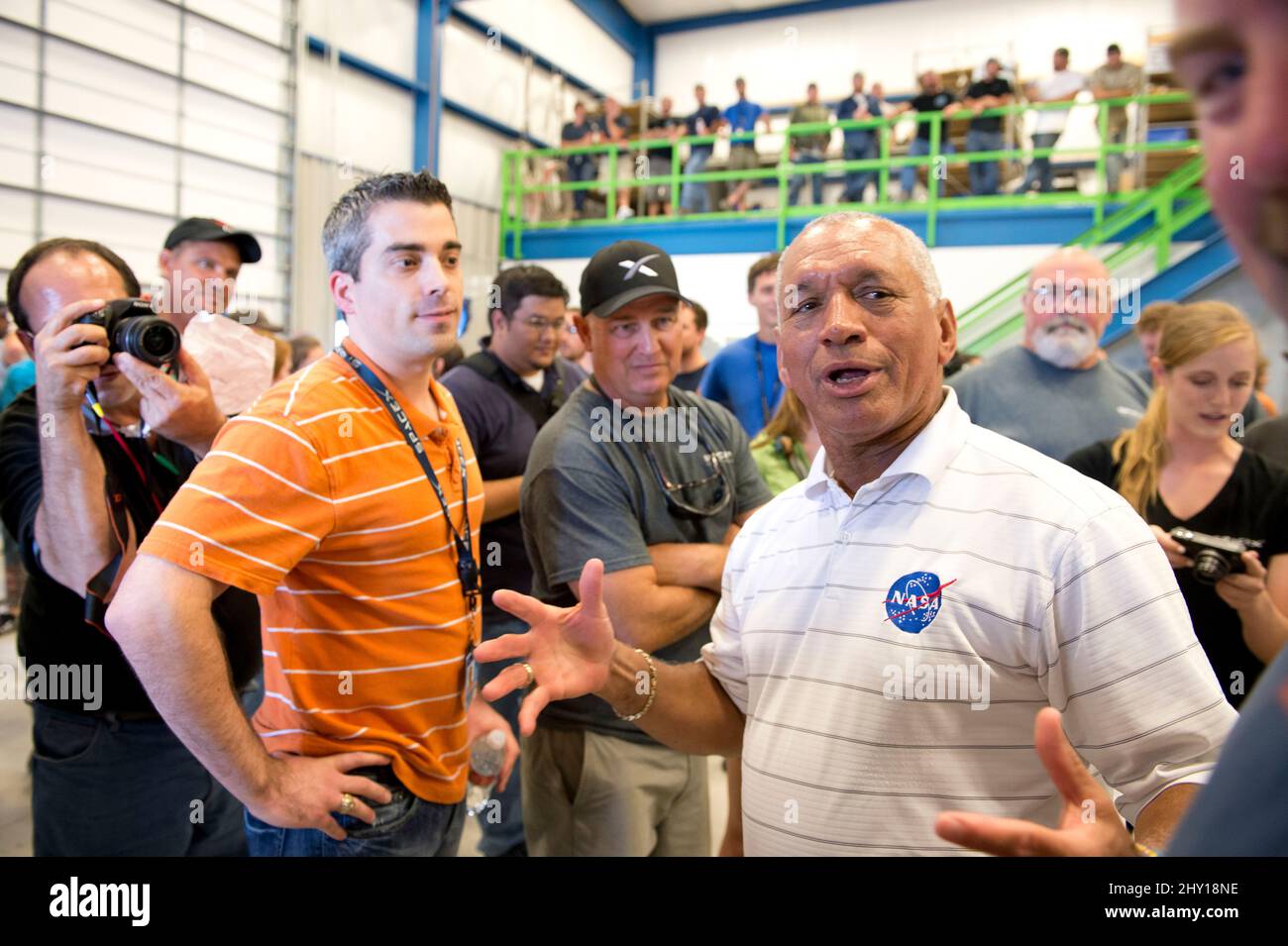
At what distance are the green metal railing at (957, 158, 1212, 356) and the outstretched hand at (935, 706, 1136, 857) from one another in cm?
240

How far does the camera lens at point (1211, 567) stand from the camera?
869 mm

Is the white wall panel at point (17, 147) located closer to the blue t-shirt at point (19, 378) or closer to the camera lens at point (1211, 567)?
the blue t-shirt at point (19, 378)

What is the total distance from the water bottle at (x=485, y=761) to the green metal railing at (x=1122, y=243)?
224cm

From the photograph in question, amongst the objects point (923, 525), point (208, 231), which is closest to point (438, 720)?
point (923, 525)

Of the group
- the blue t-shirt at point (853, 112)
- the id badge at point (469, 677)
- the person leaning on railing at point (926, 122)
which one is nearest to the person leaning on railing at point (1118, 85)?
the id badge at point (469, 677)

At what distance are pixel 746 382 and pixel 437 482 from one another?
1.13 m

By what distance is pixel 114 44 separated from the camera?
156 inches

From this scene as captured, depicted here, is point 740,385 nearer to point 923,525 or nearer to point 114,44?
point 923,525

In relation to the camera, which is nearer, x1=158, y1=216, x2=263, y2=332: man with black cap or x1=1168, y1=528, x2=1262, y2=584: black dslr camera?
x1=1168, y1=528, x2=1262, y2=584: black dslr camera

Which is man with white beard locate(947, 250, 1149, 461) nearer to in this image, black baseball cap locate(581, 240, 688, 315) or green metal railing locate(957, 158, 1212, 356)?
black baseball cap locate(581, 240, 688, 315)

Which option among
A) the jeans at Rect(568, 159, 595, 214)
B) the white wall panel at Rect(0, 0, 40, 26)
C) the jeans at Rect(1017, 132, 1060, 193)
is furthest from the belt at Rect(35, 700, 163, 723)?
the white wall panel at Rect(0, 0, 40, 26)

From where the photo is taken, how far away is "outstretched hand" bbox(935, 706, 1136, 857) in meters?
0.40
